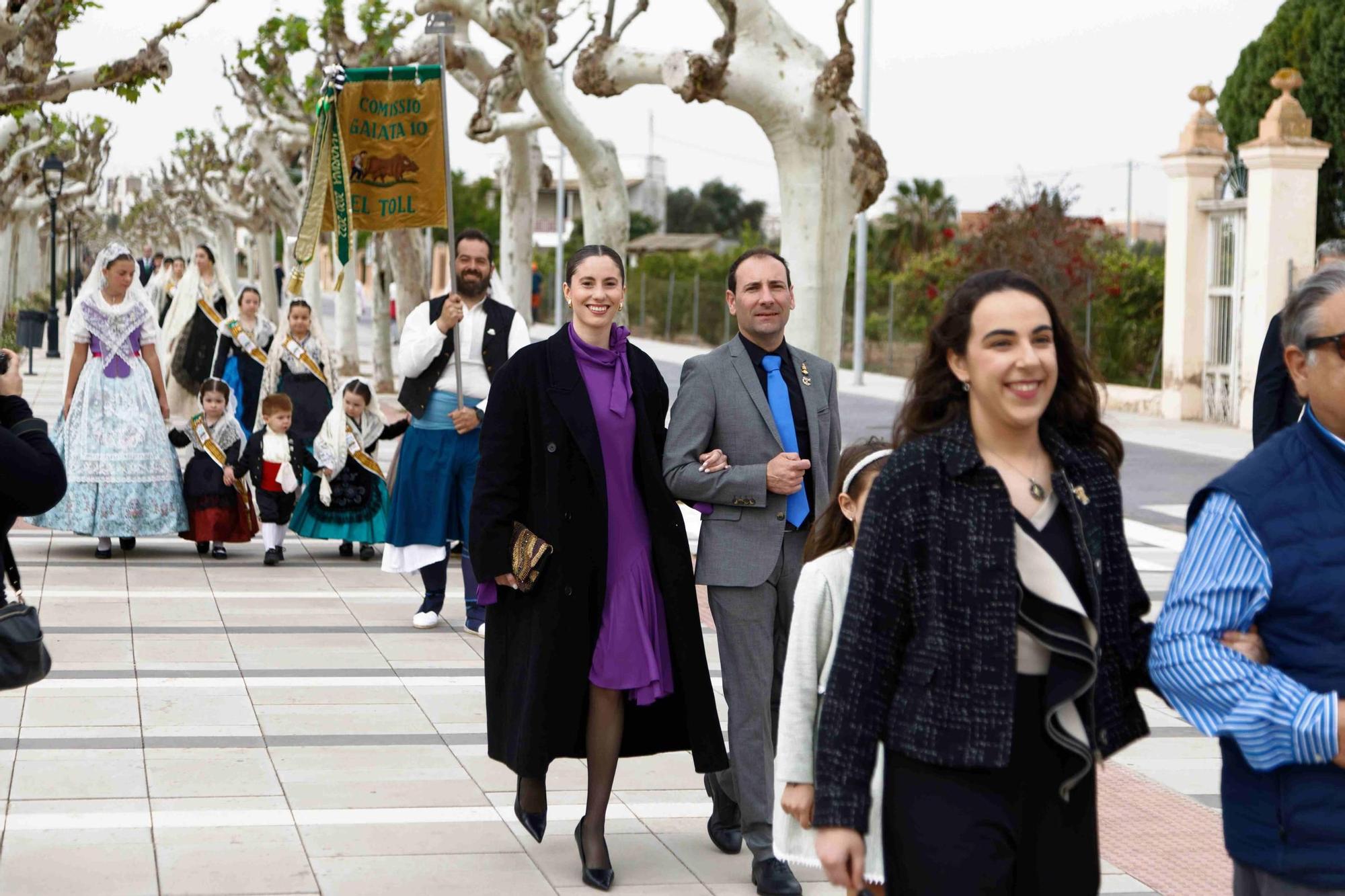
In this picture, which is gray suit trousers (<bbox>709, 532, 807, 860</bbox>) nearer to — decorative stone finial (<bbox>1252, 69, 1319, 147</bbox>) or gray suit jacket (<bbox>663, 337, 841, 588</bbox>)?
gray suit jacket (<bbox>663, 337, 841, 588</bbox>)

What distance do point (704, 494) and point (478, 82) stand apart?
17.5 metres

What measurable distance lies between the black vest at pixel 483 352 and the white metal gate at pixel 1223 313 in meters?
16.1

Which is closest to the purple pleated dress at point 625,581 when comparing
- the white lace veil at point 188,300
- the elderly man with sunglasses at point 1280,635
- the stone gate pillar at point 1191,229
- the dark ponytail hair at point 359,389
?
the elderly man with sunglasses at point 1280,635

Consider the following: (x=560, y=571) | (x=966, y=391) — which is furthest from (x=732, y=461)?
(x=966, y=391)

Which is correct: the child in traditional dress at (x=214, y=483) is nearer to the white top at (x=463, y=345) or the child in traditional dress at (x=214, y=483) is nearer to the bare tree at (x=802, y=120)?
the white top at (x=463, y=345)

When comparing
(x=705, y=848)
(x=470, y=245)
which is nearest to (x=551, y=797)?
(x=705, y=848)

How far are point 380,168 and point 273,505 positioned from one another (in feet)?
8.98

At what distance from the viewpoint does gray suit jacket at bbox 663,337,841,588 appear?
523 cm

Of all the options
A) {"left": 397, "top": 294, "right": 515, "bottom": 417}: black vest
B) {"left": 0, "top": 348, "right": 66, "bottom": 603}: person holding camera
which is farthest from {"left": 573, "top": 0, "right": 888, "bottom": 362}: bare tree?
{"left": 0, "top": 348, "right": 66, "bottom": 603}: person holding camera

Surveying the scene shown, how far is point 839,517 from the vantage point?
412 cm

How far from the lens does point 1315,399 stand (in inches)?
121

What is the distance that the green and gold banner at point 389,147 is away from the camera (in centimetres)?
962

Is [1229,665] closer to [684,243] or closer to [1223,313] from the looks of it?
[1223,313]

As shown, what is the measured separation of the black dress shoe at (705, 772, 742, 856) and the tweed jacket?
2463mm
